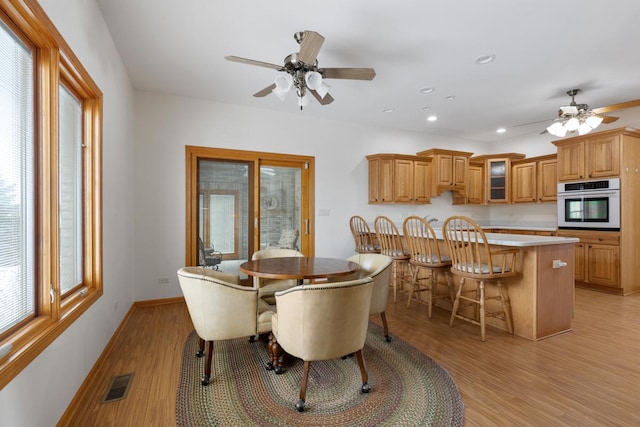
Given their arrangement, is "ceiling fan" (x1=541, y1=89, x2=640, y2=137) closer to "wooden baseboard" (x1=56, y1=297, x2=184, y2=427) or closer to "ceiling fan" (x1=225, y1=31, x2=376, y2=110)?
"ceiling fan" (x1=225, y1=31, x2=376, y2=110)

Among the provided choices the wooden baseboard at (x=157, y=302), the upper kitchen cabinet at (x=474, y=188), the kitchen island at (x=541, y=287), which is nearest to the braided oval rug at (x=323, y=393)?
the kitchen island at (x=541, y=287)

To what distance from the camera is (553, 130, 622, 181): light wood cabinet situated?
4.36 metres

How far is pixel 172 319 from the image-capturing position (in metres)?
3.41

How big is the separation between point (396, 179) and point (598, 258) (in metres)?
3.19

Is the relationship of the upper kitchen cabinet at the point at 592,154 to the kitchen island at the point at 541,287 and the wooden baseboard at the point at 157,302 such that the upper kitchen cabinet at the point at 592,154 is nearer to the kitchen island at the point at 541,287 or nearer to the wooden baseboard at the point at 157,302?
the kitchen island at the point at 541,287

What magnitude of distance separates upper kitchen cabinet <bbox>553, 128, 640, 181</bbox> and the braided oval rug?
169 inches

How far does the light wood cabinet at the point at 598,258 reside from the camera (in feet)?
14.2

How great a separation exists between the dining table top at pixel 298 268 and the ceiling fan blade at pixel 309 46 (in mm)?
1662

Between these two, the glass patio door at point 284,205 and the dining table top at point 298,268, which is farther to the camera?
the glass patio door at point 284,205

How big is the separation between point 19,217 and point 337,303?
64.7 inches

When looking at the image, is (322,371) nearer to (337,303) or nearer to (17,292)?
(337,303)

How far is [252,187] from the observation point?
4539mm

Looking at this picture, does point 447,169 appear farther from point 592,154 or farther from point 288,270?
point 288,270

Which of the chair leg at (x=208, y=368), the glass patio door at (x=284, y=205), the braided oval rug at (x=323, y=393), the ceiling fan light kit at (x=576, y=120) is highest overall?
the ceiling fan light kit at (x=576, y=120)
